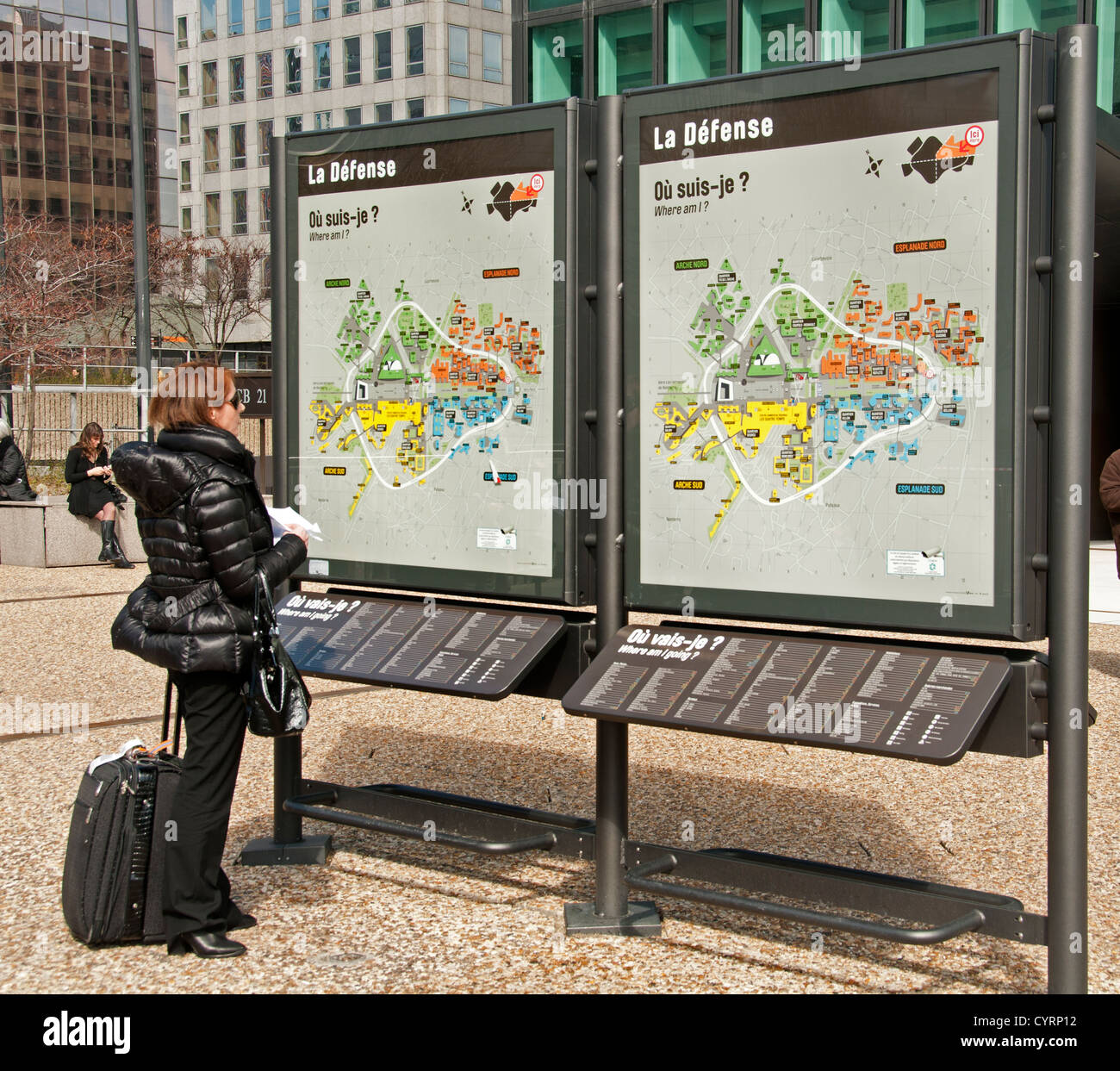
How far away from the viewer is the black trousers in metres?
4.45

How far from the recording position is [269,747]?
7.46 metres

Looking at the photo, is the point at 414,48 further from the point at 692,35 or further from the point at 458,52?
the point at 692,35

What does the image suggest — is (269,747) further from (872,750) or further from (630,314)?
(872,750)

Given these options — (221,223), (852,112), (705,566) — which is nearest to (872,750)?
(705,566)

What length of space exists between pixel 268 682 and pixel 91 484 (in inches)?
512

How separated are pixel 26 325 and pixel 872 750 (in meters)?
20.3

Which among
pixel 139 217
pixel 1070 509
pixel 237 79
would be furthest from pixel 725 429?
pixel 237 79

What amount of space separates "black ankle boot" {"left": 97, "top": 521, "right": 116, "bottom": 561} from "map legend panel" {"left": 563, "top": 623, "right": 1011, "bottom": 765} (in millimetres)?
13365

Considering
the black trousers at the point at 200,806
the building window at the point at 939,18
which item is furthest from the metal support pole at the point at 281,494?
the building window at the point at 939,18

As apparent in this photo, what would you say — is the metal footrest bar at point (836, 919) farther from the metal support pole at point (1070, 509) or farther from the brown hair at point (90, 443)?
the brown hair at point (90, 443)

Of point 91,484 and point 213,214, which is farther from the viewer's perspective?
point 213,214

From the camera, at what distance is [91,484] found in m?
16.6

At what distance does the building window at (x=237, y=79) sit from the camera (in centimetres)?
7119

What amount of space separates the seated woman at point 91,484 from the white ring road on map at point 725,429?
13269 mm
